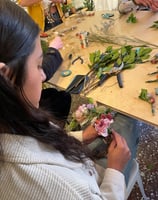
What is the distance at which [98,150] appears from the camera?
3.32ft

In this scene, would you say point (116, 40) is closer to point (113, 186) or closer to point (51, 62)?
point (51, 62)

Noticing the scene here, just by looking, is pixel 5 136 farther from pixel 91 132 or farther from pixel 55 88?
pixel 55 88

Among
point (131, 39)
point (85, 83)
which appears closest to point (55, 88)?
point (85, 83)

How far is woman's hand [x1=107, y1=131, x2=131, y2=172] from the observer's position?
85 cm

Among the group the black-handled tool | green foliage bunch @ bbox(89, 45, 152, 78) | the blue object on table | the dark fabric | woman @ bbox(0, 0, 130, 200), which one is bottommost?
the dark fabric

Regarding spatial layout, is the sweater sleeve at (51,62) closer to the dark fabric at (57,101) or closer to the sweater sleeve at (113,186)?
the dark fabric at (57,101)

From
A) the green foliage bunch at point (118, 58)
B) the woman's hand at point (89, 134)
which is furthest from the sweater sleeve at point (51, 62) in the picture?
the woman's hand at point (89, 134)

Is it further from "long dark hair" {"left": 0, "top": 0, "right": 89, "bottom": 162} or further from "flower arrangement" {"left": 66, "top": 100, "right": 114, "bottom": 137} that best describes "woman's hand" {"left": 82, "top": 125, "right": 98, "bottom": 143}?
"long dark hair" {"left": 0, "top": 0, "right": 89, "bottom": 162}

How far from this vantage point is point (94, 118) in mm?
1036

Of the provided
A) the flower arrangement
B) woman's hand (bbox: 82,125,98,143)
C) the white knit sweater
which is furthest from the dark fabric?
the white knit sweater

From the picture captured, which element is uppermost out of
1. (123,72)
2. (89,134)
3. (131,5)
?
(131,5)

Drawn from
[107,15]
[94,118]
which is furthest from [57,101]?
[107,15]

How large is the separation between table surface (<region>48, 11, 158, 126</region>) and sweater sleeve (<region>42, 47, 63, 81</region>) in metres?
0.03

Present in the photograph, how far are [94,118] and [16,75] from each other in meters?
0.55
